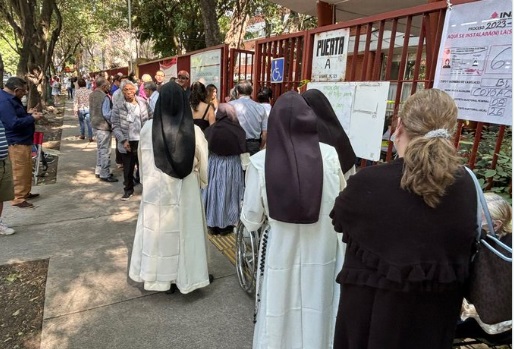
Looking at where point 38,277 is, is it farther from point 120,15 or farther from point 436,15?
point 120,15

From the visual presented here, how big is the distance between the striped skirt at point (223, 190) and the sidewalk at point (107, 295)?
1.52 feet

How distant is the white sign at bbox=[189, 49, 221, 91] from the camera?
6.37 meters

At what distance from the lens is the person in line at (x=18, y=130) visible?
14.9 feet

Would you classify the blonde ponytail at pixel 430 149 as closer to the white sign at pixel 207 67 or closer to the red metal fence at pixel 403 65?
the red metal fence at pixel 403 65

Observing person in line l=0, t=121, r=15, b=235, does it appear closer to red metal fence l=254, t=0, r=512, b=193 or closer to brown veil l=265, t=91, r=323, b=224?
red metal fence l=254, t=0, r=512, b=193

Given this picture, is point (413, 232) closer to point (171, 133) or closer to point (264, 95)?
point (171, 133)

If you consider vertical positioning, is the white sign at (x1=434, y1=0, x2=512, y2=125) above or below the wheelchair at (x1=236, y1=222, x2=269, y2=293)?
above

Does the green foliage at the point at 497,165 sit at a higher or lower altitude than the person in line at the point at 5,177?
higher

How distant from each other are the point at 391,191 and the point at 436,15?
218 cm

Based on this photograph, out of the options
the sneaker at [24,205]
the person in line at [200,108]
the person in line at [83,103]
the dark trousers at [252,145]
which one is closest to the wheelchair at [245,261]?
the dark trousers at [252,145]

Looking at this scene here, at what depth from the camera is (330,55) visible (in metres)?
3.81

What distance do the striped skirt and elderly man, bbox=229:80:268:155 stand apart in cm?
47

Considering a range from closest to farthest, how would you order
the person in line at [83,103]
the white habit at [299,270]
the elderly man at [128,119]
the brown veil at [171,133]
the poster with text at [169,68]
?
the white habit at [299,270]
the brown veil at [171,133]
the elderly man at [128,119]
the poster with text at [169,68]
the person in line at [83,103]

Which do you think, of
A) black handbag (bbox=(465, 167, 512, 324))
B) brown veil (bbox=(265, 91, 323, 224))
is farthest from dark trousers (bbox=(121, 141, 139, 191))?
black handbag (bbox=(465, 167, 512, 324))
